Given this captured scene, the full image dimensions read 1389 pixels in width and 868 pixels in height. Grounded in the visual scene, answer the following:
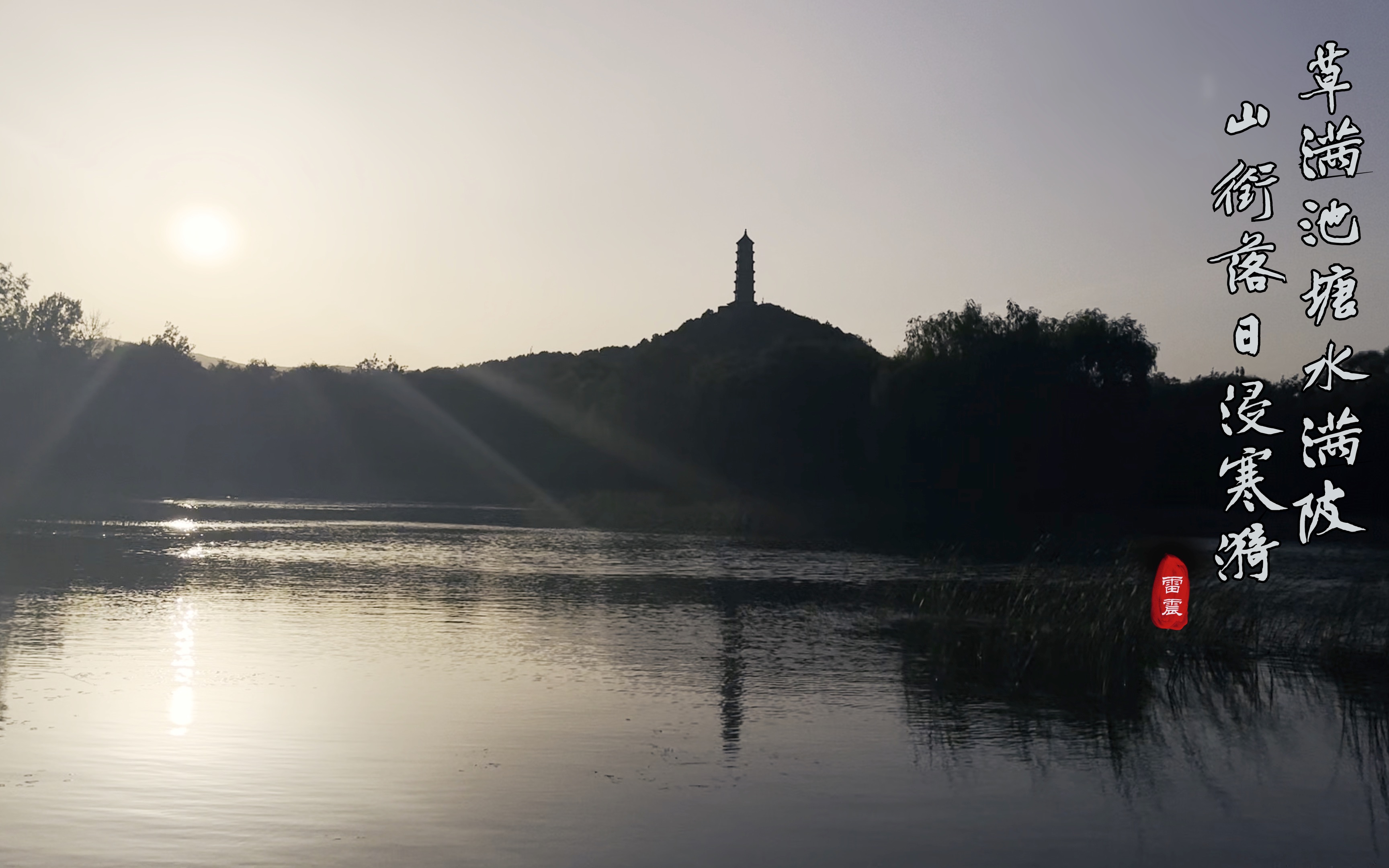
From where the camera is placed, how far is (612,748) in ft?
49.3

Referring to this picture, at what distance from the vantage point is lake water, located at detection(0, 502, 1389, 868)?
11.2m

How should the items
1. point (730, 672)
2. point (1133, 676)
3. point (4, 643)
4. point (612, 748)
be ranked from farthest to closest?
point (4, 643) < point (1133, 676) < point (730, 672) < point (612, 748)

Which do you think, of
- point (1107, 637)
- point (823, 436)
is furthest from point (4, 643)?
point (823, 436)

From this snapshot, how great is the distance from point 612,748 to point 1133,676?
423 inches

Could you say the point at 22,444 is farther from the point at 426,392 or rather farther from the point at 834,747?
the point at 834,747

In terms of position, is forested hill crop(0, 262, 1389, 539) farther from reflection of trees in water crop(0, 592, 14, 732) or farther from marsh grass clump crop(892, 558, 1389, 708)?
reflection of trees in water crop(0, 592, 14, 732)

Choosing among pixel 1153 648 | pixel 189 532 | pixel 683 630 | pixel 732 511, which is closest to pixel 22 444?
pixel 189 532

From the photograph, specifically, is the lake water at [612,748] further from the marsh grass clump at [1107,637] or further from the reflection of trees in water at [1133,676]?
the marsh grass clump at [1107,637]

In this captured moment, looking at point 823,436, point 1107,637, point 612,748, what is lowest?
point 612,748

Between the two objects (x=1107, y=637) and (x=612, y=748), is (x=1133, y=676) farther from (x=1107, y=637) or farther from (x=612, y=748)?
(x=612, y=748)

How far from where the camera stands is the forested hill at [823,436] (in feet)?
259

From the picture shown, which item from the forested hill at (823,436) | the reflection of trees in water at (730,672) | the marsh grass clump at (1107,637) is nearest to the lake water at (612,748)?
the reflection of trees in water at (730,672)

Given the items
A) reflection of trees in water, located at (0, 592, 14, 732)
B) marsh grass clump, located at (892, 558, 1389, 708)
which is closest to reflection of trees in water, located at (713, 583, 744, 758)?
marsh grass clump, located at (892, 558, 1389, 708)

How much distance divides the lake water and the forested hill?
41.7 m
